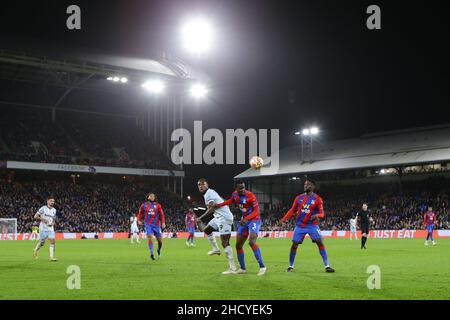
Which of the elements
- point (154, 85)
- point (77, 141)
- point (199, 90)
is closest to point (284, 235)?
point (199, 90)

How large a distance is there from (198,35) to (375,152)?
24229 mm

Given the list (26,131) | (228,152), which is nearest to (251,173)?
(228,152)

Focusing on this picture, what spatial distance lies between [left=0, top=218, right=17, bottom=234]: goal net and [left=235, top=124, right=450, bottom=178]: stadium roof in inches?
1168

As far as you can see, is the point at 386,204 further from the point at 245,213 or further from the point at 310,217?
the point at 245,213

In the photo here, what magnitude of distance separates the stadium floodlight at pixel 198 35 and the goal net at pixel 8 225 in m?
23.2

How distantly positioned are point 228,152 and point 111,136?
1574 cm

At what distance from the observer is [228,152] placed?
7019 centimetres

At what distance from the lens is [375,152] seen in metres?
62.8

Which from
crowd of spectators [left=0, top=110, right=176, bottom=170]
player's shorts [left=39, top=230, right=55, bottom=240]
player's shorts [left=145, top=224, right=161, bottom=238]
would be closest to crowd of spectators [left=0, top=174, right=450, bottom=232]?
crowd of spectators [left=0, top=110, right=176, bottom=170]

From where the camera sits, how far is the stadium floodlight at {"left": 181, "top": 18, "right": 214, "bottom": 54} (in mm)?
52031

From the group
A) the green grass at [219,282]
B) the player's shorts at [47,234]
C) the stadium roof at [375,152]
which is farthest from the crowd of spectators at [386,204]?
the player's shorts at [47,234]

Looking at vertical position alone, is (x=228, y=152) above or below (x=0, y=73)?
below

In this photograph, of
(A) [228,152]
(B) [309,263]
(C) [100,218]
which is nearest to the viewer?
(B) [309,263]
